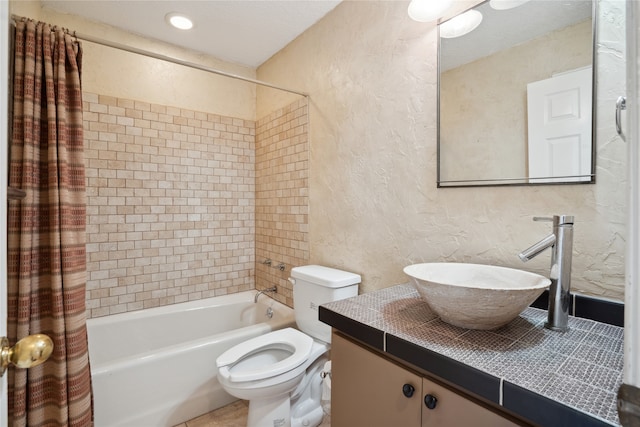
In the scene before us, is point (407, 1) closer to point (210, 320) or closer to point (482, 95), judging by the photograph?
point (482, 95)

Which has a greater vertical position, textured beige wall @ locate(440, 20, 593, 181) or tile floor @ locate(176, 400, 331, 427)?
textured beige wall @ locate(440, 20, 593, 181)

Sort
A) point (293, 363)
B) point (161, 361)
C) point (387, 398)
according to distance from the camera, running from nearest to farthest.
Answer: point (387, 398)
point (293, 363)
point (161, 361)

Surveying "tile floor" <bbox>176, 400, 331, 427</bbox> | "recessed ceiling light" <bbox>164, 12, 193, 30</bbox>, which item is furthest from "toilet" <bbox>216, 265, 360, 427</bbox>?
"recessed ceiling light" <bbox>164, 12, 193, 30</bbox>

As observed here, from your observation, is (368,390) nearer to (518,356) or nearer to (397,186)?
(518,356)

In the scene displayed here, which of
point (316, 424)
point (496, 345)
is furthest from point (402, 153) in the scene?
point (316, 424)

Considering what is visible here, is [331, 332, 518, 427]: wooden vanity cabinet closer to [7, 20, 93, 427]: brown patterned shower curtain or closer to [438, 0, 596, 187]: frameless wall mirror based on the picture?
[438, 0, 596, 187]: frameless wall mirror

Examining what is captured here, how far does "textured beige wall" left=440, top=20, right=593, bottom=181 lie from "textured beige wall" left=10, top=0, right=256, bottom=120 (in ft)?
6.50

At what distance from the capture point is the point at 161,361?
1715 mm

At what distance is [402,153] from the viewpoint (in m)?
1.58

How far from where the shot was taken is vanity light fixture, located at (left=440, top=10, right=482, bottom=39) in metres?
1.32

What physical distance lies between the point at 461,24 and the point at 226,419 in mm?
2419

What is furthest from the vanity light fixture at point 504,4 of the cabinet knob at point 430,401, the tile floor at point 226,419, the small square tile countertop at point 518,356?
the tile floor at point 226,419

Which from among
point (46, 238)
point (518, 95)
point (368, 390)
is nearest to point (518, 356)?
point (368, 390)

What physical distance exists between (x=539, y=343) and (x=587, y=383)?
0.61ft
